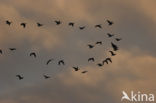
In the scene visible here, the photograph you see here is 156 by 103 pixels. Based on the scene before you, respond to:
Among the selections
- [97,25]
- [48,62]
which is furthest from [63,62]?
[97,25]

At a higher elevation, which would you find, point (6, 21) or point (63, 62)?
point (6, 21)

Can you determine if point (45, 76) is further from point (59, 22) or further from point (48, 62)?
point (59, 22)

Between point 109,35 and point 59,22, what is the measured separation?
17.1 m

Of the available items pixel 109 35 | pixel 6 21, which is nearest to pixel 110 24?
pixel 109 35

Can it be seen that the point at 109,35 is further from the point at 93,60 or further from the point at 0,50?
the point at 0,50

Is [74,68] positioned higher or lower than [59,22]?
lower

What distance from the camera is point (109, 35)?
175 meters

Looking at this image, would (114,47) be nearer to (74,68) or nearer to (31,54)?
(74,68)

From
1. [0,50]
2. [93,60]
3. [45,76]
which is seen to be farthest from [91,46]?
[0,50]

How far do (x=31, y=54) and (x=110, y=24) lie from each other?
2609 centimetres

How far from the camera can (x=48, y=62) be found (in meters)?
178

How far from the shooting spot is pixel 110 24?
584ft

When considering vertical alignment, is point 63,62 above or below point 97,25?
below

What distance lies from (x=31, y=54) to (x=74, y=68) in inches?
549
